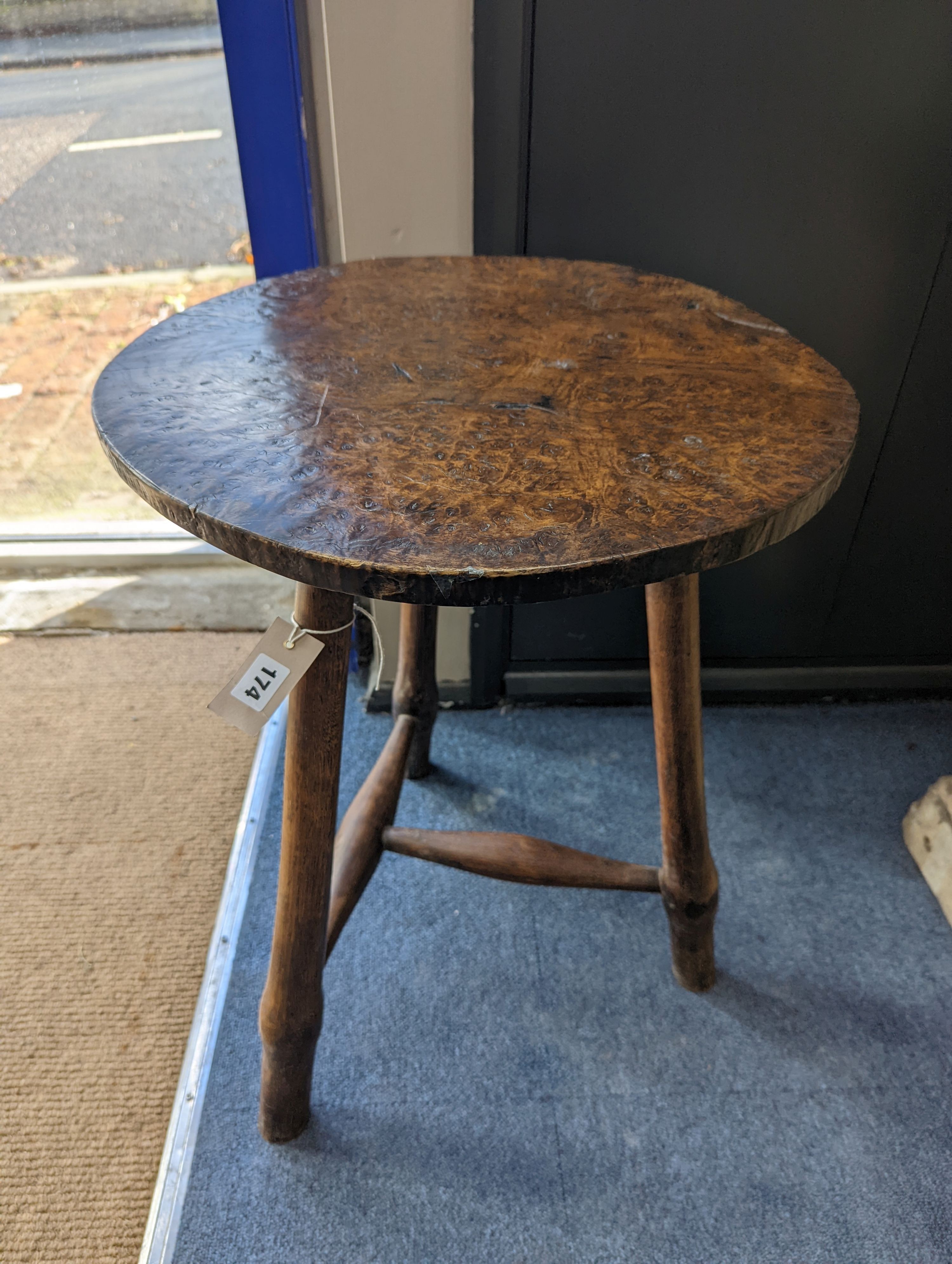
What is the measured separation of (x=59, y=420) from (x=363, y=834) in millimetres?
1323

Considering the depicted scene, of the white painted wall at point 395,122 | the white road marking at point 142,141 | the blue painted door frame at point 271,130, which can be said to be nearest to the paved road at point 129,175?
the white road marking at point 142,141

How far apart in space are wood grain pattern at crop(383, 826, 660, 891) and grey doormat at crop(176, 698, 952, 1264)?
18cm

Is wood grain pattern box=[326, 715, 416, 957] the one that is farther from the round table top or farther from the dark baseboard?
the round table top

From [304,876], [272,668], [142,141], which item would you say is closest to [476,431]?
[272,668]

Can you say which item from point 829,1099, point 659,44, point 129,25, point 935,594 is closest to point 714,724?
point 935,594

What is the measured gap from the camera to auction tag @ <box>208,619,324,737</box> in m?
0.66

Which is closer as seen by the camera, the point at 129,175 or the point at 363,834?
the point at 363,834

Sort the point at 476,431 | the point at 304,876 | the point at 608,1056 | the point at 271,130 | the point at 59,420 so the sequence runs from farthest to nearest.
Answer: the point at 59,420, the point at 271,130, the point at 608,1056, the point at 304,876, the point at 476,431

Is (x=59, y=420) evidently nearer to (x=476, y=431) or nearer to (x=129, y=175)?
(x=129, y=175)

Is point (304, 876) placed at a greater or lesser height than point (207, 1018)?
greater

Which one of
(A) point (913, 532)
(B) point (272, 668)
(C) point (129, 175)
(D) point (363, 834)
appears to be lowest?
(D) point (363, 834)

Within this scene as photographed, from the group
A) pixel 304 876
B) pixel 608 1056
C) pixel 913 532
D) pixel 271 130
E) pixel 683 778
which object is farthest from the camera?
pixel 913 532

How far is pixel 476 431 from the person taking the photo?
656 mm

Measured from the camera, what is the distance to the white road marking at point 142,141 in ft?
4.50
